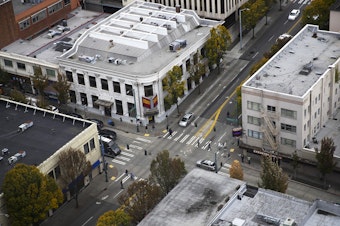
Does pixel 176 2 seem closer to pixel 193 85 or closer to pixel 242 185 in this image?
pixel 193 85

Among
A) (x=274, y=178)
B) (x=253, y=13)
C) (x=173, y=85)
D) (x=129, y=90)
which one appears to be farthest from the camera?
(x=253, y=13)

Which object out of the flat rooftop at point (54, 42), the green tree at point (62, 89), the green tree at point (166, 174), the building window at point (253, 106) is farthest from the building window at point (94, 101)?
the green tree at point (166, 174)

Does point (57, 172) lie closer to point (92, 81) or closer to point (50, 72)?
point (92, 81)

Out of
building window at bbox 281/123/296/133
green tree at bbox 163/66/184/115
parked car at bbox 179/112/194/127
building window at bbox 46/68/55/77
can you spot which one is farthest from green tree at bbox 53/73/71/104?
building window at bbox 281/123/296/133

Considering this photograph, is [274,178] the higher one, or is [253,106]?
[253,106]

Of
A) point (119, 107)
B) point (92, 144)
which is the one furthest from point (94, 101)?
point (92, 144)

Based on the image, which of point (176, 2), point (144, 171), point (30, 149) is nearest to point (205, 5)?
point (176, 2)

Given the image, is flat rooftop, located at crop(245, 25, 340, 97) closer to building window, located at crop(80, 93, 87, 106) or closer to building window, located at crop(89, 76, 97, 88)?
building window, located at crop(89, 76, 97, 88)
